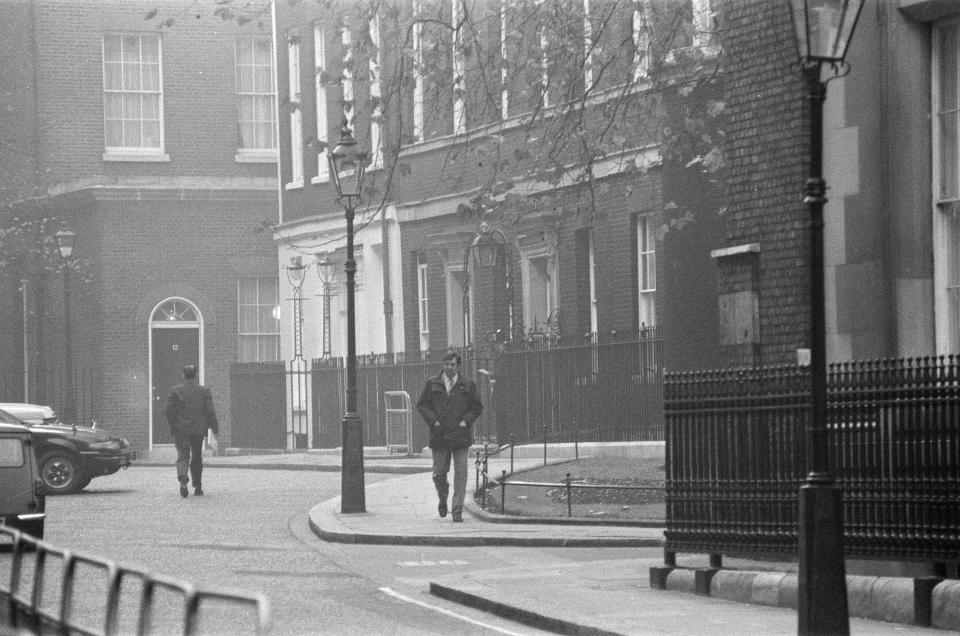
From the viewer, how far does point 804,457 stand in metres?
12.2

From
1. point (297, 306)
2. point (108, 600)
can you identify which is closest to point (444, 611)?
point (108, 600)

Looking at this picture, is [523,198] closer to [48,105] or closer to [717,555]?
[717,555]

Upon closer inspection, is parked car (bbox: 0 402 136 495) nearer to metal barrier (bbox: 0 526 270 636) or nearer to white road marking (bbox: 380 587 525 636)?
white road marking (bbox: 380 587 525 636)

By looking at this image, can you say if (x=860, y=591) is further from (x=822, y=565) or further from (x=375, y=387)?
(x=375, y=387)

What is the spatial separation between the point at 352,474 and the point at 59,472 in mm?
6220

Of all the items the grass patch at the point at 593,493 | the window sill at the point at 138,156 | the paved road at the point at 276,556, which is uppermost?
the window sill at the point at 138,156

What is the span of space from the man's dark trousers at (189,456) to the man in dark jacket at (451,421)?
5697 millimetres

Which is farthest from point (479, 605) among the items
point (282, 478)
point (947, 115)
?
point (282, 478)

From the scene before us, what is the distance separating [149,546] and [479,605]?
5.43 meters

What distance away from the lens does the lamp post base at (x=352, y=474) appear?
20.4m

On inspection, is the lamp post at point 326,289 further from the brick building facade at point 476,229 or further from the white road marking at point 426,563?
the white road marking at point 426,563

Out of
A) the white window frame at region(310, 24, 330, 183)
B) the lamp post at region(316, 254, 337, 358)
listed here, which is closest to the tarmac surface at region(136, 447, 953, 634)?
the lamp post at region(316, 254, 337, 358)

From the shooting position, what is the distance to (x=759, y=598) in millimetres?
12430

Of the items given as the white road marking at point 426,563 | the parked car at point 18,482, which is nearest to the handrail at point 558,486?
the white road marking at point 426,563
